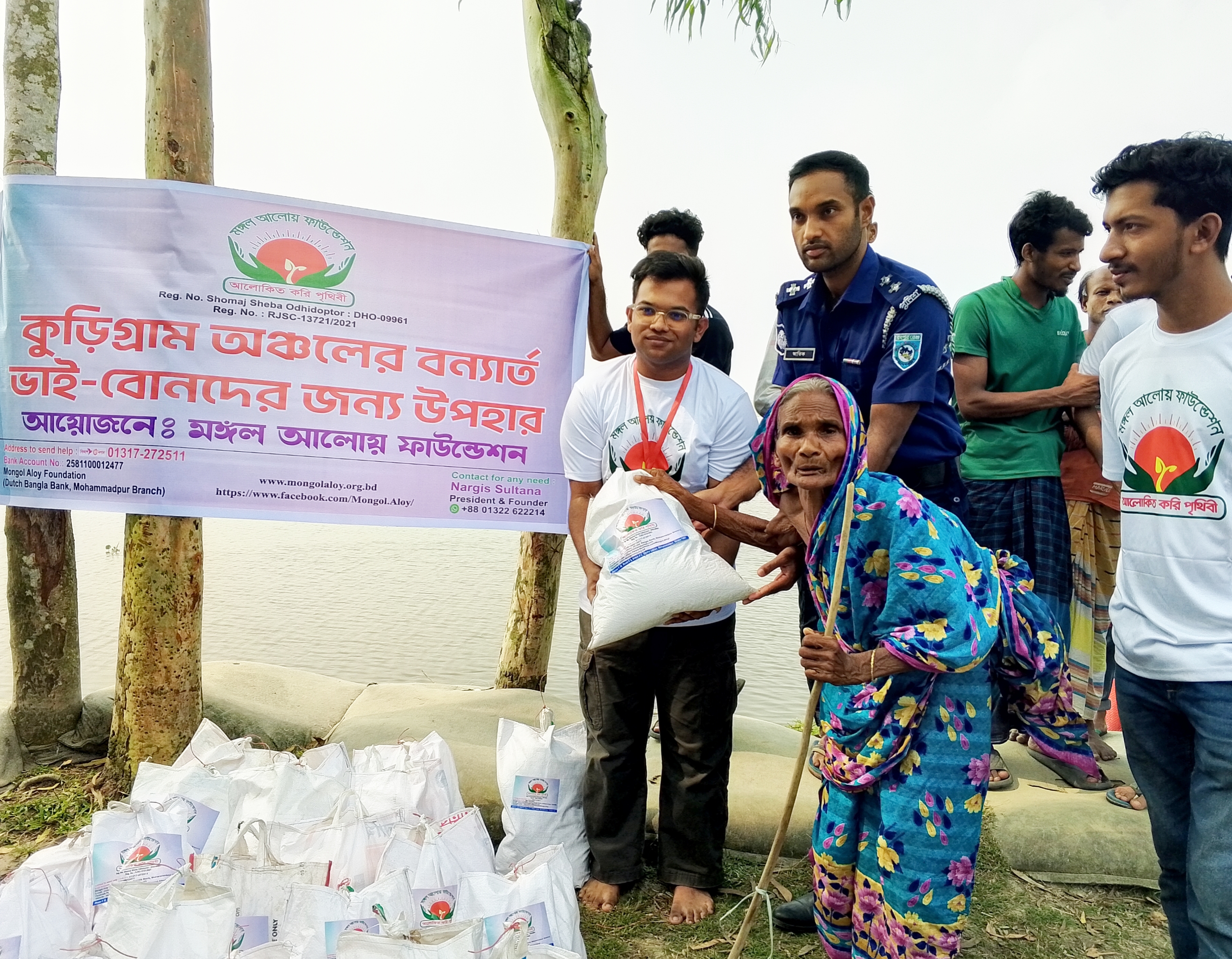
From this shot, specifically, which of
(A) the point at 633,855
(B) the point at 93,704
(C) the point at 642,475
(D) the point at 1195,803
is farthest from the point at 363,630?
(D) the point at 1195,803

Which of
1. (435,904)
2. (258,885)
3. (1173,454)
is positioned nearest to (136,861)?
(258,885)

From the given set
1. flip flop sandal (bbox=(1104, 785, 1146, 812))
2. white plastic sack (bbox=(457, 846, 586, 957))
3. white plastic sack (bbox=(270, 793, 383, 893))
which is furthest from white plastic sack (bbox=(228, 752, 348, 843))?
flip flop sandal (bbox=(1104, 785, 1146, 812))

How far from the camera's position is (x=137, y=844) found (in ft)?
7.25

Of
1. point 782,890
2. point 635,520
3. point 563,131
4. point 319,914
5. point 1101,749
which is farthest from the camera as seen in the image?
point 563,131

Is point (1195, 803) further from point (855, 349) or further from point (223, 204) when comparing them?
point (223, 204)

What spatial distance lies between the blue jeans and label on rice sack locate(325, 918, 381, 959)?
5.68 ft

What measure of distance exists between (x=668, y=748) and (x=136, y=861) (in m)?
1.53

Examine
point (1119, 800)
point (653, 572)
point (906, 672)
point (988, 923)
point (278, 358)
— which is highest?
point (278, 358)

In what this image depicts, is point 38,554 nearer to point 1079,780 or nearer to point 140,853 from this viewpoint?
point 140,853

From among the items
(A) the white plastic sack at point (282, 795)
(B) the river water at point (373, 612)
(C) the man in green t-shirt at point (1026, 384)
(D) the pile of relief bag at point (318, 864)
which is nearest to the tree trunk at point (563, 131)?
(B) the river water at point (373, 612)

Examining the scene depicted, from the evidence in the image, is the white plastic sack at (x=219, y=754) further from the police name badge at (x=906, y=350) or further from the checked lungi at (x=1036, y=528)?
the checked lungi at (x=1036, y=528)

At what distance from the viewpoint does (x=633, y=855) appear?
2.77 m

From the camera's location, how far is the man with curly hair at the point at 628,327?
315 centimetres

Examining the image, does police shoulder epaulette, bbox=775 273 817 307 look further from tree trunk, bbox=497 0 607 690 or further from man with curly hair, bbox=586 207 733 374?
tree trunk, bbox=497 0 607 690
